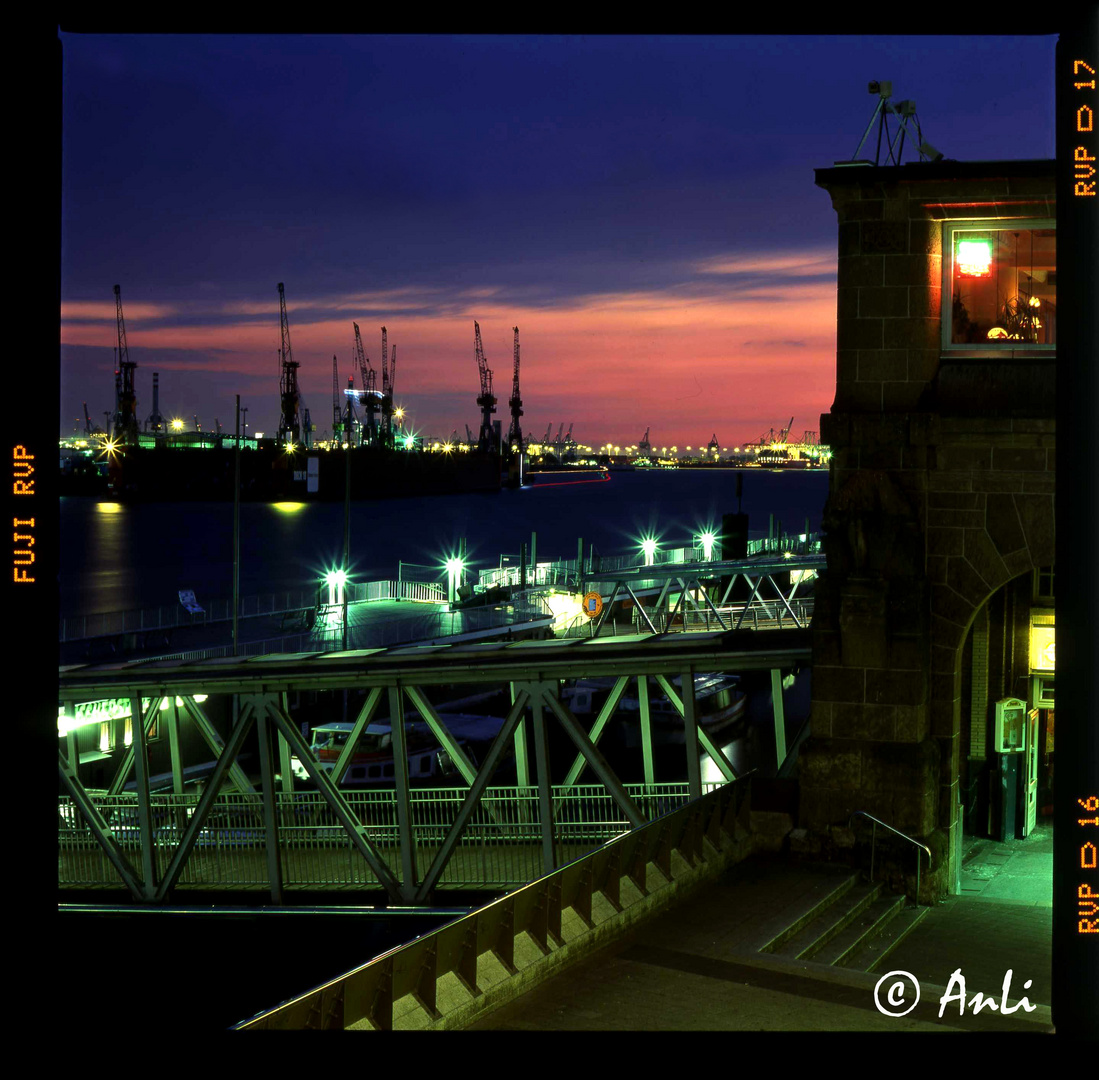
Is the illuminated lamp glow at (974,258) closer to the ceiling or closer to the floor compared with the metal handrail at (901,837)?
closer to the ceiling

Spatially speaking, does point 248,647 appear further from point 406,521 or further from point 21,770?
point 406,521

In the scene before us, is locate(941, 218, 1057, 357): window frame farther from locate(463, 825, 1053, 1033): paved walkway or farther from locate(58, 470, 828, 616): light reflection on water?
locate(58, 470, 828, 616): light reflection on water

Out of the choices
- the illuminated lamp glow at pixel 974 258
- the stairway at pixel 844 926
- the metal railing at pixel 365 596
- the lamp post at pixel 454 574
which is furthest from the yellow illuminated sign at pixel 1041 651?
the lamp post at pixel 454 574

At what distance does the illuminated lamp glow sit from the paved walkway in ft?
18.9

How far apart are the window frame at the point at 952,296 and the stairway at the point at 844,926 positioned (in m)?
5.07

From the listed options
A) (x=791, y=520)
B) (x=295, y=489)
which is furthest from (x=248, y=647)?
(x=295, y=489)

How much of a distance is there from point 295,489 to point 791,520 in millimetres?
75661

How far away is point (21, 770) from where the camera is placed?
12.0 feet

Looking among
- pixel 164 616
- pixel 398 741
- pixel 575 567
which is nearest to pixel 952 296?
pixel 398 741

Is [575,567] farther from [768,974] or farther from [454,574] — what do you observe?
[768,974]

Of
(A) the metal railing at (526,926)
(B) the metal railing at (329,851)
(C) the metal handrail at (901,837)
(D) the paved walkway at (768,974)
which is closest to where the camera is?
(A) the metal railing at (526,926)

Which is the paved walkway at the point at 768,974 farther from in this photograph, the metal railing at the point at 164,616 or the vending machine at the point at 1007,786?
the metal railing at the point at 164,616

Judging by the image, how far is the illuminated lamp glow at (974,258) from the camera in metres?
11.7

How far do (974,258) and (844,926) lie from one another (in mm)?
6232
